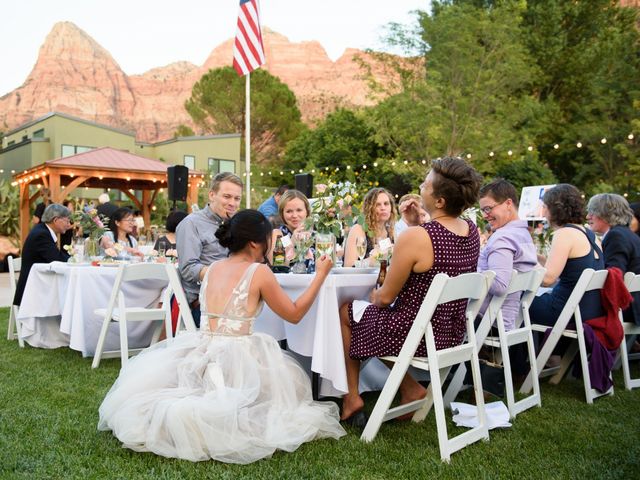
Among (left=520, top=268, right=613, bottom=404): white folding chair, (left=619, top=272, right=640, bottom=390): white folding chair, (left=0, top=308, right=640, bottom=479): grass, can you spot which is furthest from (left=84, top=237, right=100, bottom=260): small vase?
(left=619, top=272, right=640, bottom=390): white folding chair

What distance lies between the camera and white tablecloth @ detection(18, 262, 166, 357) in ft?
16.4

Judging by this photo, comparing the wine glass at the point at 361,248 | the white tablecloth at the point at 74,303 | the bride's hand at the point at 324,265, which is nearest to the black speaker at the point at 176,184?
the white tablecloth at the point at 74,303

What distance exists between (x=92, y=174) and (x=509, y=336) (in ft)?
46.3

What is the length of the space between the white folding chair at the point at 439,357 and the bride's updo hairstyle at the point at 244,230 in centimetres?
89

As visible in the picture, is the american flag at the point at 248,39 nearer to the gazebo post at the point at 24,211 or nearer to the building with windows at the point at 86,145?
the gazebo post at the point at 24,211

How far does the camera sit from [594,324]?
161 inches

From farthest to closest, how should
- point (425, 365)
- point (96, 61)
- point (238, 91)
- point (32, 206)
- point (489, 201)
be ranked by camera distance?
point (96, 61) → point (238, 91) → point (32, 206) → point (489, 201) → point (425, 365)

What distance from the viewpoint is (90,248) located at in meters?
5.61

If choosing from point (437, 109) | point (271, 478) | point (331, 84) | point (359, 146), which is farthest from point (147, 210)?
point (331, 84)

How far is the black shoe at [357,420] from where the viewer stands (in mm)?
3289

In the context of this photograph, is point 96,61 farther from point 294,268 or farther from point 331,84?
point 294,268

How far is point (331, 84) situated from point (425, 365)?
311ft

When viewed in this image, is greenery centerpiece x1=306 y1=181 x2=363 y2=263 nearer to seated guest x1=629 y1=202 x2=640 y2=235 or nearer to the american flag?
seated guest x1=629 y1=202 x2=640 y2=235

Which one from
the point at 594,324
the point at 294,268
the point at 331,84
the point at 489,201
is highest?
the point at 331,84
